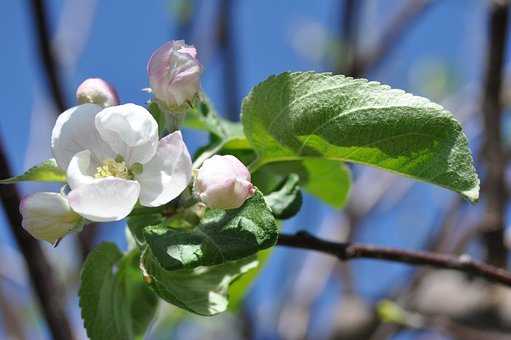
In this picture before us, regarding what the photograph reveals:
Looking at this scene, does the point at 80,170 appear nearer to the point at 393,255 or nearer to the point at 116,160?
the point at 116,160

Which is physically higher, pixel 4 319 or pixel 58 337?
pixel 58 337

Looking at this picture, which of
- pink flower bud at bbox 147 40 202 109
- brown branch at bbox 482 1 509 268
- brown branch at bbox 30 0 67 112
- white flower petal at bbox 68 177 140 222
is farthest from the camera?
brown branch at bbox 30 0 67 112

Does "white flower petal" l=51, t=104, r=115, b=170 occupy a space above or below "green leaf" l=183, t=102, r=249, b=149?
above

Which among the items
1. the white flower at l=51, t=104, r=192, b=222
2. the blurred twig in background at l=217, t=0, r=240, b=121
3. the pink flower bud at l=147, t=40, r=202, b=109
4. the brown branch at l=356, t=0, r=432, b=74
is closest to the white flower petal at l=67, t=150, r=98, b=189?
the white flower at l=51, t=104, r=192, b=222

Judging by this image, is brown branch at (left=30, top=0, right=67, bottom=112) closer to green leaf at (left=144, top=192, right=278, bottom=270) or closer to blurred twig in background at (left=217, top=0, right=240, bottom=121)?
blurred twig in background at (left=217, top=0, right=240, bottom=121)

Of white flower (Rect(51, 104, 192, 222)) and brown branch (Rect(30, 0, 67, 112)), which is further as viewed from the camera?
brown branch (Rect(30, 0, 67, 112))

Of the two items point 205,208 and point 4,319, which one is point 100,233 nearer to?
point 4,319

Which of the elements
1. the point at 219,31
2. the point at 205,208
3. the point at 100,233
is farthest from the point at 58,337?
the point at 219,31

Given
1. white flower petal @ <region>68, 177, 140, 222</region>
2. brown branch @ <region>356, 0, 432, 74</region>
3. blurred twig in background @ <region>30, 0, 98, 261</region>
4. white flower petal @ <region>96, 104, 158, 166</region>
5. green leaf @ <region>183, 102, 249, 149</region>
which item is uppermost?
white flower petal @ <region>96, 104, 158, 166</region>
